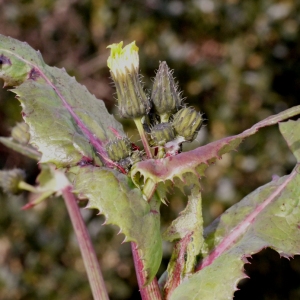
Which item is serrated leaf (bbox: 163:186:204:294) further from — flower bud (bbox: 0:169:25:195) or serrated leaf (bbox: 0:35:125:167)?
flower bud (bbox: 0:169:25:195)

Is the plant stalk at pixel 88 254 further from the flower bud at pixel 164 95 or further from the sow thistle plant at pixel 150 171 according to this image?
the flower bud at pixel 164 95

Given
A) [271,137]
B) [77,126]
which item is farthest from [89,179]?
[271,137]

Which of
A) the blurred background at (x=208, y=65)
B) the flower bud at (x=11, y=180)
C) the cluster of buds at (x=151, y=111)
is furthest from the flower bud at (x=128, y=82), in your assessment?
the blurred background at (x=208, y=65)

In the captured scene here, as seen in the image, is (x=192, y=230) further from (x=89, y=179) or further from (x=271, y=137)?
(x=271, y=137)

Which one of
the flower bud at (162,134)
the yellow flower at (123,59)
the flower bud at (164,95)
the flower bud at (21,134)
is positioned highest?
the flower bud at (21,134)

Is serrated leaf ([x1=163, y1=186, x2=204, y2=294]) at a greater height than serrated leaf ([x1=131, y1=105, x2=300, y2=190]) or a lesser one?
lesser

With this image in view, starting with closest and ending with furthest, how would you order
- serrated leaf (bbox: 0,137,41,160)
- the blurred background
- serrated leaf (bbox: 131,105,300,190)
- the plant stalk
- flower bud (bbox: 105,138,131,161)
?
serrated leaf (bbox: 131,105,300,190)
flower bud (bbox: 105,138,131,161)
the plant stalk
serrated leaf (bbox: 0,137,41,160)
the blurred background

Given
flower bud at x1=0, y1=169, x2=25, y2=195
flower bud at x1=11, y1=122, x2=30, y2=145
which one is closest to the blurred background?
flower bud at x1=0, y1=169, x2=25, y2=195
